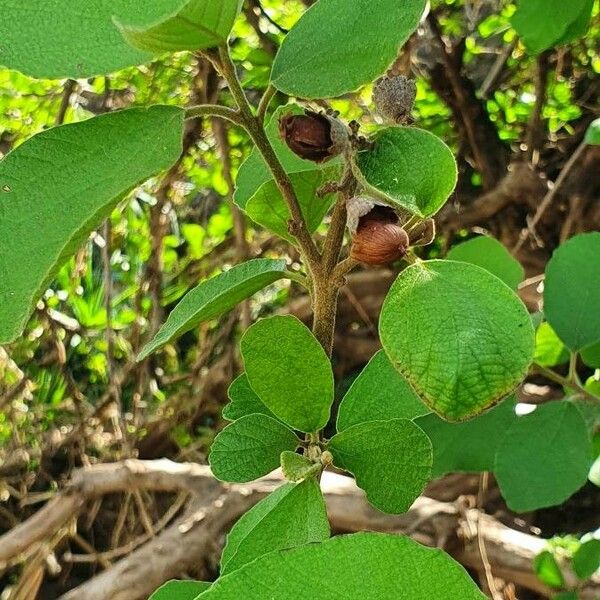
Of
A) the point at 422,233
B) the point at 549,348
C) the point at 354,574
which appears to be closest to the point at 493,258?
the point at 549,348

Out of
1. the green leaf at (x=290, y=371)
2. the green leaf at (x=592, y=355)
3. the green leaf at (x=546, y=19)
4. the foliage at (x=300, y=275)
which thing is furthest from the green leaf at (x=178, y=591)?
the green leaf at (x=546, y=19)

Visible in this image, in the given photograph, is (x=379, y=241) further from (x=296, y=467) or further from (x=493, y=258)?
(x=493, y=258)

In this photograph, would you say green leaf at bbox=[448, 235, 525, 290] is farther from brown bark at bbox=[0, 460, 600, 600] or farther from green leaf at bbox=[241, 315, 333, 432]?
brown bark at bbox=[0, 460, 600, 600]

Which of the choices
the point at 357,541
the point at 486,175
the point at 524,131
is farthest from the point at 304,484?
the point at 524,131

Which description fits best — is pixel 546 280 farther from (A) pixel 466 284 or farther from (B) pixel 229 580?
(B) pixel 229 580

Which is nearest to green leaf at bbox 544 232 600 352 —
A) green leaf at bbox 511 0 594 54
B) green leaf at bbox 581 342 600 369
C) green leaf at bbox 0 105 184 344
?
green leaf at bbox 581 342 600 369

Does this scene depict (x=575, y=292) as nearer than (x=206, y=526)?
Yes

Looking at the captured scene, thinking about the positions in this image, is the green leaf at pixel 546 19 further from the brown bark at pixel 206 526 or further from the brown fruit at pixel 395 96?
the brown bark at pixel 206 526
